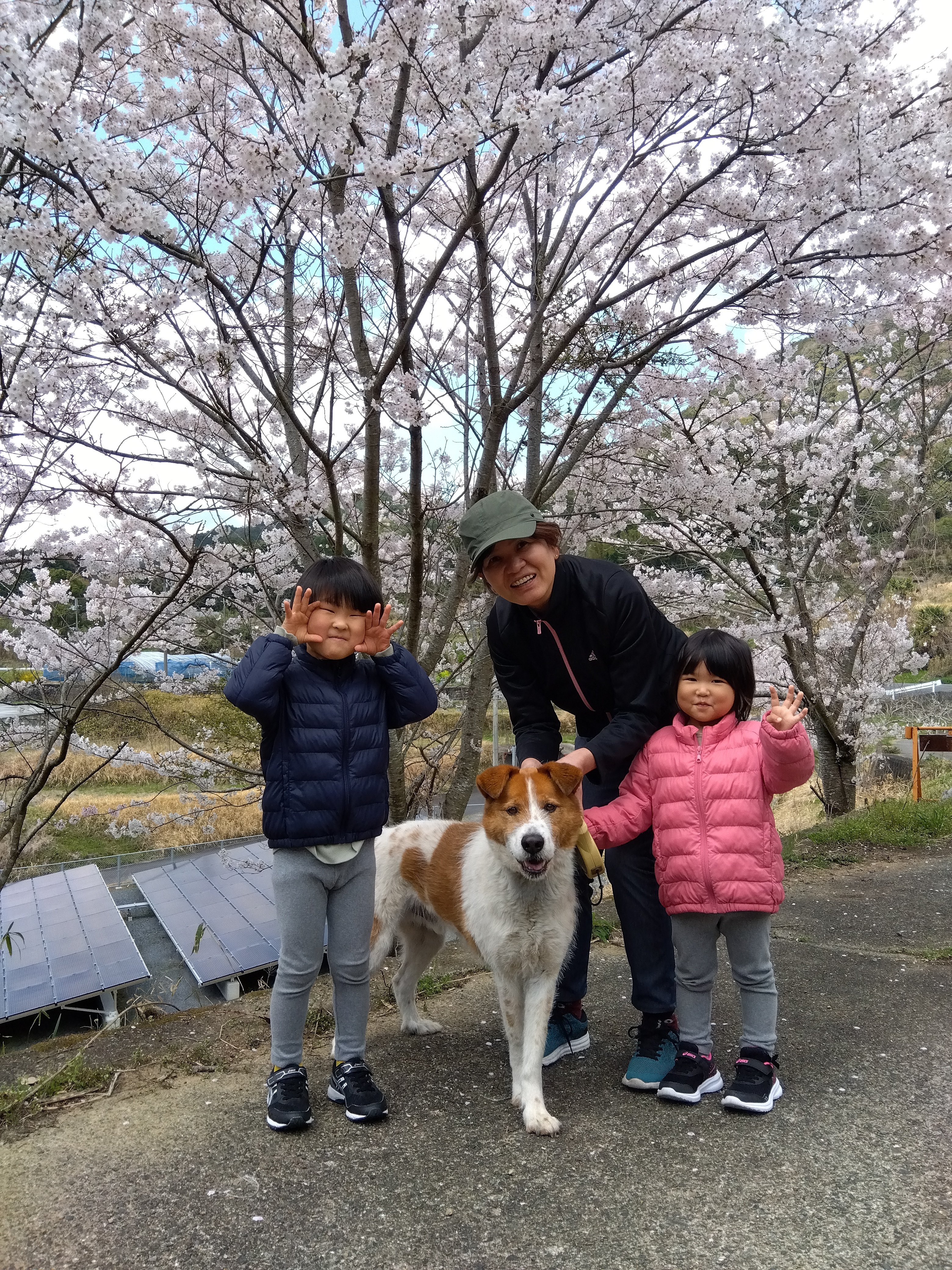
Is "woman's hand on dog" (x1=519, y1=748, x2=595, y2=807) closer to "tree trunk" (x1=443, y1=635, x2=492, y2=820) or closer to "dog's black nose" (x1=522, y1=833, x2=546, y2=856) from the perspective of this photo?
"dog's black nose" (x1=522, y1=833, x2=546, y2=856)

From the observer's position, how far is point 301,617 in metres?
2.84

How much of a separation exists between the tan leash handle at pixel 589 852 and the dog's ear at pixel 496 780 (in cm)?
29

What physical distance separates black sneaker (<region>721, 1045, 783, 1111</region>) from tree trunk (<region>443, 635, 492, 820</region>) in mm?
2851

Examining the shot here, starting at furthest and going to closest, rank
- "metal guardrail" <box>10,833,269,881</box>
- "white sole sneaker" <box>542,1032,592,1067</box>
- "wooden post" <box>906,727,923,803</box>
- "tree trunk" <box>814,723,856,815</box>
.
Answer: "metal guardrail" <box>10,833,269,881</box>
"wooden post" <box>906,727,923,803</box>
"tree trunk" <box>814,723,856,815</box>
"white sole sneaker" <box>542,1032,592,1067</box>

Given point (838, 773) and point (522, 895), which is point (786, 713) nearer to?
point (522, 895)

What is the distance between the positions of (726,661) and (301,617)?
1.45 m

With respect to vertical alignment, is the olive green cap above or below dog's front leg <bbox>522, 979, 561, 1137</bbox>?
above

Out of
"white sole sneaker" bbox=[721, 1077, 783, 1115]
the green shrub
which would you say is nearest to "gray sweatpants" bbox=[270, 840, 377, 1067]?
"white sole sneaker" bbox=[721, 1077, 783, 1115]

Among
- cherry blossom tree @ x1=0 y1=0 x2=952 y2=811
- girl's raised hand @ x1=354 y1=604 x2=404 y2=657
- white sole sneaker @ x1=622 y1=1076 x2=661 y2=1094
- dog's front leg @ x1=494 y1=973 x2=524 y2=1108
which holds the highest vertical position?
cherry blossom tree @ x1=0 y1=0 x2=952 y2=811

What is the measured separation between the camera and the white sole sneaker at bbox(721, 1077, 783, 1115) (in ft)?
8.86

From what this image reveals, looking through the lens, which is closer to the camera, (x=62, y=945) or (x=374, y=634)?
(x=374, y=634)

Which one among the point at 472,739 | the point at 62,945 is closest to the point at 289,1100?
the point at 472,739

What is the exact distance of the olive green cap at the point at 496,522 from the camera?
2.95 metres

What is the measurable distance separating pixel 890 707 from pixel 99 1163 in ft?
59.7
